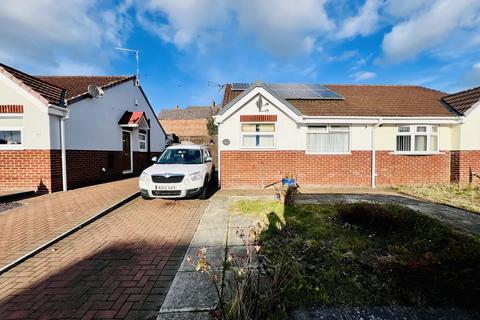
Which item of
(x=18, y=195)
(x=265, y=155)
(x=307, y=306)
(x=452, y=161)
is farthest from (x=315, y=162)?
(x=18, y=195)

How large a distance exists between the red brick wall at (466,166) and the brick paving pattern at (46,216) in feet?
42.7

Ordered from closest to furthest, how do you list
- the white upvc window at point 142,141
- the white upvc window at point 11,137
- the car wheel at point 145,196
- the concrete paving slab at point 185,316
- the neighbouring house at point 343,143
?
the concrete paving slab at point 185,316 → the car wheel at point 145,196 → the white upvc window at point 11,137 → the neighbouring house at point 343,143 → the white upvc window at point 142,141

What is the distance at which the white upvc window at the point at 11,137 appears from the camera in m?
8.13

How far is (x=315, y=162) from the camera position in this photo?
9.70m

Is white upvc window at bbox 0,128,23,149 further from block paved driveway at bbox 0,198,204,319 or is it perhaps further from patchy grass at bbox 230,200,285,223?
patchy grass at bbox 230,200,285,223

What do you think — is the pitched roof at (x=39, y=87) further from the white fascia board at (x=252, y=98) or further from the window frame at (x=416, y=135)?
the window frame at (x=416, y=135)

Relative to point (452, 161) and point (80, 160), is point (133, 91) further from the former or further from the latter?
point (452, 161)

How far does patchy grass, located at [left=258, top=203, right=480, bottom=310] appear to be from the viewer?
2535mm

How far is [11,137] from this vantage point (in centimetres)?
818

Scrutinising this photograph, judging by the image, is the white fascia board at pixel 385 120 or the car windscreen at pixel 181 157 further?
the white fascia board at pixel 385 120

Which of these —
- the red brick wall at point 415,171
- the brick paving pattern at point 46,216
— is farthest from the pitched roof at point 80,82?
the red brick wall at point 415,171

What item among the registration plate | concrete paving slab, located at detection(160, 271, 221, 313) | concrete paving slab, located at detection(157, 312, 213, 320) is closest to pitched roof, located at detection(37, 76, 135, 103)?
the registration plate

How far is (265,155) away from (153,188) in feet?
15.0

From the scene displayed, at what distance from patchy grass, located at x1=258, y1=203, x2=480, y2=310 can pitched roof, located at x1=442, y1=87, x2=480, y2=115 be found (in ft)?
27.3
